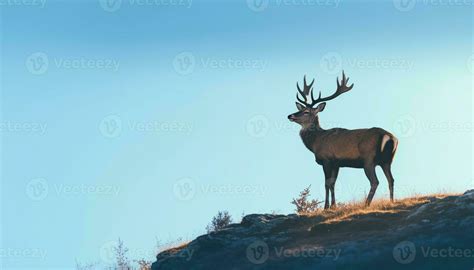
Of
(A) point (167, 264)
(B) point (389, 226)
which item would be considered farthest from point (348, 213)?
(A) point (167, 264)

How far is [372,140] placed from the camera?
25.9 m

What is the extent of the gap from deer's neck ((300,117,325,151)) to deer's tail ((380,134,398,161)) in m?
2.89

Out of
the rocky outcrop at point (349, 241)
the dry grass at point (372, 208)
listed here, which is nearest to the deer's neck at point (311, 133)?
the dry grass at point (372, 208)

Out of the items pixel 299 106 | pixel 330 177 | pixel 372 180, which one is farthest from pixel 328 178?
pixel 299 106

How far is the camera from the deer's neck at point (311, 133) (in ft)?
93.0

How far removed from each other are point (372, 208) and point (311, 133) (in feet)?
15.7

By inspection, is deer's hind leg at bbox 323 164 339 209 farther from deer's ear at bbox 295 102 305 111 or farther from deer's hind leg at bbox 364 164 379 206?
deer's ear at bbox 295 102 305 111

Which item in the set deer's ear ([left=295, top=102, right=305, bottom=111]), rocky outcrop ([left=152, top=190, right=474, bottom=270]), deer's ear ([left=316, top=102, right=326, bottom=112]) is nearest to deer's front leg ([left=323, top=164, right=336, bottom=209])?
deer's ear ([left=316, top=102, right=326, bottom=112])

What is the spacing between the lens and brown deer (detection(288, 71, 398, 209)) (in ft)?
85.0

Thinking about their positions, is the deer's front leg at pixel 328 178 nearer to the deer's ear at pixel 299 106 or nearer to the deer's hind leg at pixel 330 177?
the deer's hind leg at pixel 330 177

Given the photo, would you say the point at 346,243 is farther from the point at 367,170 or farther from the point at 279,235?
the point at 367,170

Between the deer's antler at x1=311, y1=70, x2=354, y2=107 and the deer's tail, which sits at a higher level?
the deer's antler at x1=311, y1=70, x2=354, y2=107

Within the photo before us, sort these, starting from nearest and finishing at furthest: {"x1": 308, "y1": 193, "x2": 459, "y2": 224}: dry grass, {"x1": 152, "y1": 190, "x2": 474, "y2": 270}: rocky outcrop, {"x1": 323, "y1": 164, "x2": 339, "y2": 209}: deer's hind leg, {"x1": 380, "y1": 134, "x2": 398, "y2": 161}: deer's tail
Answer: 1. {"x1": 152, "y1": 190, "x2": 474, "y2": 270}: rocky outcrop
2. {"x1": 308, "y1": 193, "x2": 459, "y2": 224}: dry grass
3. {"x1": 380, "y1": 134, "x2": 398, "y2": 161}: deer's tail
4. {"x1": 323, "y1": 164, "x2": 339, "y2": 209}: deer's hind leg

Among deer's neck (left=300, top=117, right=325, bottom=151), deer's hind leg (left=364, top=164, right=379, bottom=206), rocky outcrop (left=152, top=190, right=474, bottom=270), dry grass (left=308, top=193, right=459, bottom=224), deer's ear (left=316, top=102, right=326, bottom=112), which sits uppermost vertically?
deer's ear (left=316, top=102, right=326, bottom=112)
